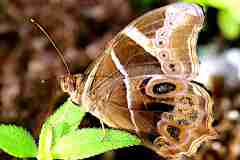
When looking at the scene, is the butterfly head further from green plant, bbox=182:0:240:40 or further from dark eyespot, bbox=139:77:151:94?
green plant, bbox=182:0:240:40

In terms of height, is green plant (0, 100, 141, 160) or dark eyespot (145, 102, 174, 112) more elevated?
green plant (0, 100, 141, 160)

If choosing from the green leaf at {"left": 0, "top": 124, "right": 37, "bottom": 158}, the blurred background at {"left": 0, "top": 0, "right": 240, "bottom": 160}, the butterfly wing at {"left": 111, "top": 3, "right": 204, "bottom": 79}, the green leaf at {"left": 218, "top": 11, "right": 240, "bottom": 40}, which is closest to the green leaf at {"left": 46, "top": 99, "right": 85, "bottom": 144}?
the green leaf at {"left": 0, "top": 124, "right": 37, "bottom": 158}

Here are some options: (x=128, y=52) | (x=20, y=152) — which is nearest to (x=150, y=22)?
(x=128, y=52)

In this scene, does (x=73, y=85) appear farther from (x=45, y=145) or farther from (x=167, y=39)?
(x=167, y=39)

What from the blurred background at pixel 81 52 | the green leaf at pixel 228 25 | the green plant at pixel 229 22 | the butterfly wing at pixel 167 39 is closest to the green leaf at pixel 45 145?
the butterfly wing at pixel 167 39

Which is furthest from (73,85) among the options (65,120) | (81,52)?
(81,52)

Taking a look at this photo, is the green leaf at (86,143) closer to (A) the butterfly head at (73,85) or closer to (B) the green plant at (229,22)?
(A) the butterfly head at (73,85)

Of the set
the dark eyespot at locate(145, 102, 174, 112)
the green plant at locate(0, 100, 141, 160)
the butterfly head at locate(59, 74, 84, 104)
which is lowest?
the dark eyespot at locate(145, 102, 174, 112)
